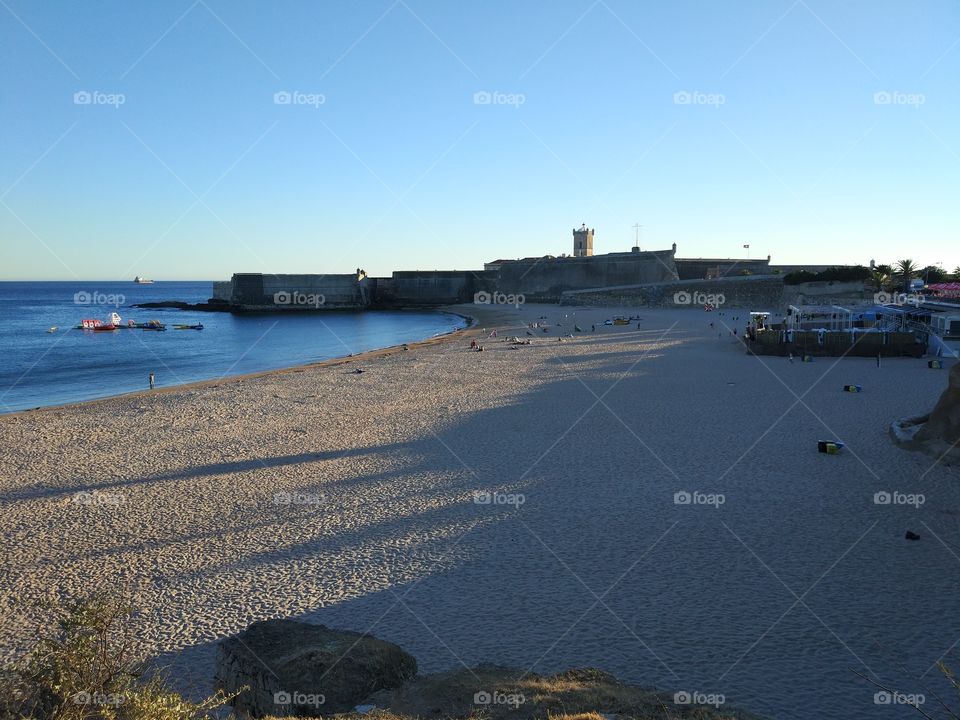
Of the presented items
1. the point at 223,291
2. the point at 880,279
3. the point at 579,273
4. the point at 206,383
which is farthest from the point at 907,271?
the point at 223,291

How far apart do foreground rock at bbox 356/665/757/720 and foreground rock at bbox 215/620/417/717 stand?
16 cm

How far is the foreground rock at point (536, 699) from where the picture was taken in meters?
4.80

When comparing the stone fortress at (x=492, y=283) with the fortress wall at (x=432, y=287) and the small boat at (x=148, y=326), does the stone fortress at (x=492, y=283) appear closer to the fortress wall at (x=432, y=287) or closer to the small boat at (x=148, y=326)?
the fortress wall at (x=432, y=287)

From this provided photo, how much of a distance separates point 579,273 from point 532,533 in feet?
228

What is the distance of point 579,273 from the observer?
76.6 metres

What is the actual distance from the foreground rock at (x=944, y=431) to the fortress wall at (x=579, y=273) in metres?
62.7

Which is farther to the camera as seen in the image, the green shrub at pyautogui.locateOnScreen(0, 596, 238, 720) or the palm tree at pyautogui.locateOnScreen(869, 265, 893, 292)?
the palm tree at pyautogui.locateOnScreen(869, 265, 893, 292)

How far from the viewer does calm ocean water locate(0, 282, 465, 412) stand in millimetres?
27344

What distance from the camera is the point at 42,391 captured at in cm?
2566

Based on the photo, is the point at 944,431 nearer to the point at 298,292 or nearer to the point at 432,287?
the point at 432,287

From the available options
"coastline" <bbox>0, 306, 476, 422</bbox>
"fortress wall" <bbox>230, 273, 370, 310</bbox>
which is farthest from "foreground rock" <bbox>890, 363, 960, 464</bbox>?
"fortress wall" <bbox>230, 273, 370, 310</bbox>

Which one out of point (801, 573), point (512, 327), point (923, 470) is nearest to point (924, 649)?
point (801, 573)

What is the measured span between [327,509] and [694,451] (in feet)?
22.9

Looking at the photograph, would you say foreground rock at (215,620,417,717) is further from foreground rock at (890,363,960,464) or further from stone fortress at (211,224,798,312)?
stone fortress at (211,224,798,312)
